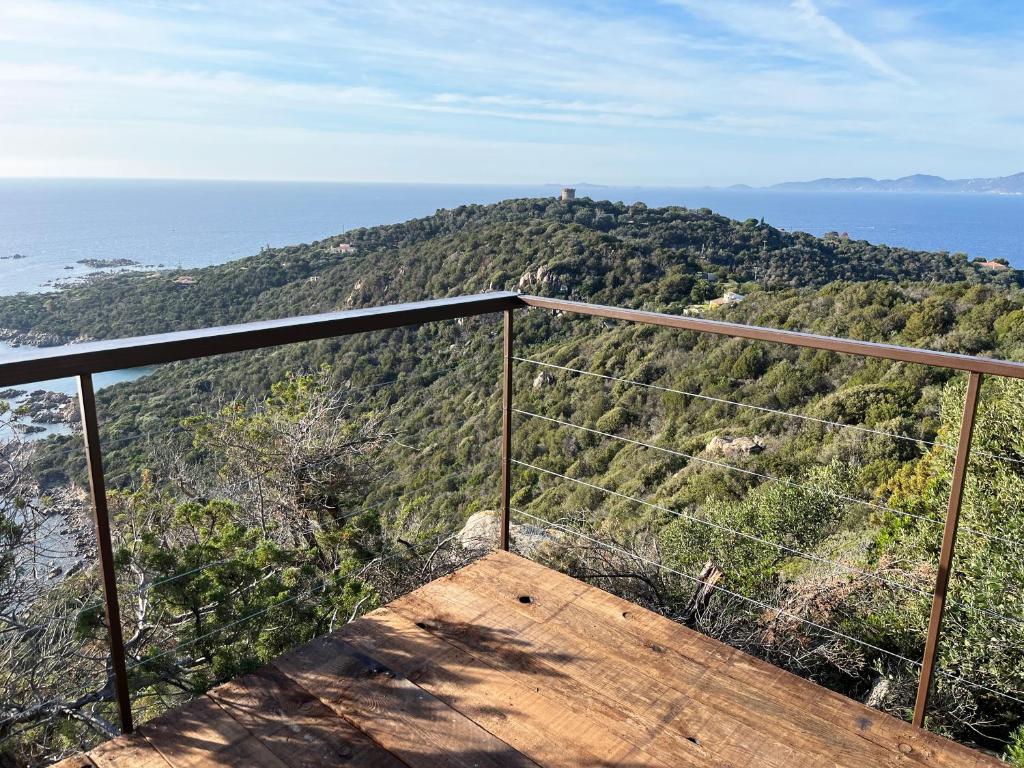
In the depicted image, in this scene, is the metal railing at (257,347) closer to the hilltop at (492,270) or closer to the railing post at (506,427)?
the railing post at (506,427)

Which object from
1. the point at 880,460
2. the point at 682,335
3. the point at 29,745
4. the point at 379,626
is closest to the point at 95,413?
the point at 379,626

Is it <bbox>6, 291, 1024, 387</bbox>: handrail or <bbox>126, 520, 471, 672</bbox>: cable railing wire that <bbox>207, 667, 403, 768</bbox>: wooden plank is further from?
<bbox>6, 291, 1024, 387</bbox>: handrail

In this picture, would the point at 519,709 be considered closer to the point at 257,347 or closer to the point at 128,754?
the point at 128,754

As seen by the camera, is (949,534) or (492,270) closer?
(949,534)

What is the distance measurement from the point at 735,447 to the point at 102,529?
31.3 ft

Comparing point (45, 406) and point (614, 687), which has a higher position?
point (45, 406)

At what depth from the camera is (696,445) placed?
1081 centimetres

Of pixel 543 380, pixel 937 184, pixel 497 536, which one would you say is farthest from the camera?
pixel 937 184

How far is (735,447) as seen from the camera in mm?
9969

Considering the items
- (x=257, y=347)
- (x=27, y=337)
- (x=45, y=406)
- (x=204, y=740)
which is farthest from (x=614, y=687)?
(x=27, y=337)

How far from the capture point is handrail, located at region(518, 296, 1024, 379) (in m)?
1.40

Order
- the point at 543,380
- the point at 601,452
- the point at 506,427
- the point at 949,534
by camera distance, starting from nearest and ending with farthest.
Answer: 1. the point at 949,534
2. the point at 506,427
3. the point at 601,452
4. the point at 543,380

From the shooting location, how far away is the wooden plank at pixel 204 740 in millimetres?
1356

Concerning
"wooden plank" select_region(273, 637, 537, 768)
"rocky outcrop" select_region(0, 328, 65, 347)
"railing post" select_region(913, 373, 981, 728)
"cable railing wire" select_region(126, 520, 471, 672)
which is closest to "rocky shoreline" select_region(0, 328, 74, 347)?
"rocky outcrop" select_region(0, 328, 65, 347)
